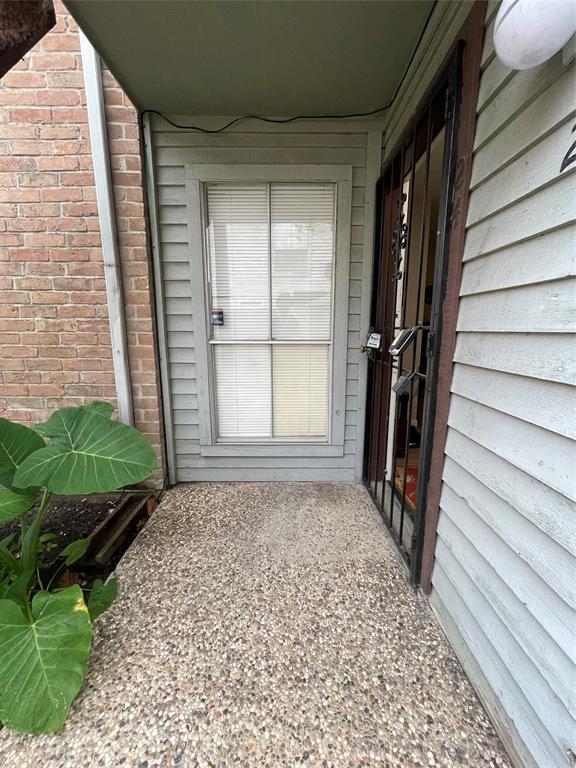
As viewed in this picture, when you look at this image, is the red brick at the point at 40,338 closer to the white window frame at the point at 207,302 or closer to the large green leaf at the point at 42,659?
the white window frame at the point at 207,302

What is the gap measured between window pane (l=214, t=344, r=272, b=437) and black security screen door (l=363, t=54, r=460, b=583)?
0.75 m

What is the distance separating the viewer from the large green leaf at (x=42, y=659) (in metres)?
0.91

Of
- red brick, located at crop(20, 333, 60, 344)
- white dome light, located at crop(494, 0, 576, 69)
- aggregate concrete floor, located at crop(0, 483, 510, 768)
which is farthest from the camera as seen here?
red brick, located at crop(20, 333, 60, 344)

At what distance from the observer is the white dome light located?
65 centimetres

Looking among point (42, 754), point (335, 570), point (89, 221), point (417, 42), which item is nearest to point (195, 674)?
point (42, 754)

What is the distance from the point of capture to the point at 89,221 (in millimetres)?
1978

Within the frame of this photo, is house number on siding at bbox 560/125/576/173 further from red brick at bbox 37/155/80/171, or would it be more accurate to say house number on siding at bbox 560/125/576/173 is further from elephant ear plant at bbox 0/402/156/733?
red brick at bbox 37/155/80/171

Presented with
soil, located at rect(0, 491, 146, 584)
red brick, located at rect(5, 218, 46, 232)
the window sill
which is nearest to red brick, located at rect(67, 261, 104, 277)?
red brick, located at rect(5, 218, 46, 232)

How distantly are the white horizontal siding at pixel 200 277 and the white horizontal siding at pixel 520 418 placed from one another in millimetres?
1088

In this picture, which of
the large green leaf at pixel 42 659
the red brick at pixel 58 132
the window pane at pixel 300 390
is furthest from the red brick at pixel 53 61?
the large green leaf at pixel 42 659

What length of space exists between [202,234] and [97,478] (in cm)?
159

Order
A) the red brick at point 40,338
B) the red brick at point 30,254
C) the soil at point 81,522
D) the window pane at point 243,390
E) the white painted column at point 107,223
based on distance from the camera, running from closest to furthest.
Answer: the soil at point 81,522
the white painted column at point 107,223
the red brick at point 30,254
the red brick at point 40,338
the window pane at point 243,390

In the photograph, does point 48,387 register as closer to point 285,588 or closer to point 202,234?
point 202,234

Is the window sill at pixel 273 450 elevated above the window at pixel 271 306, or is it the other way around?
the window at pixel 271 306
